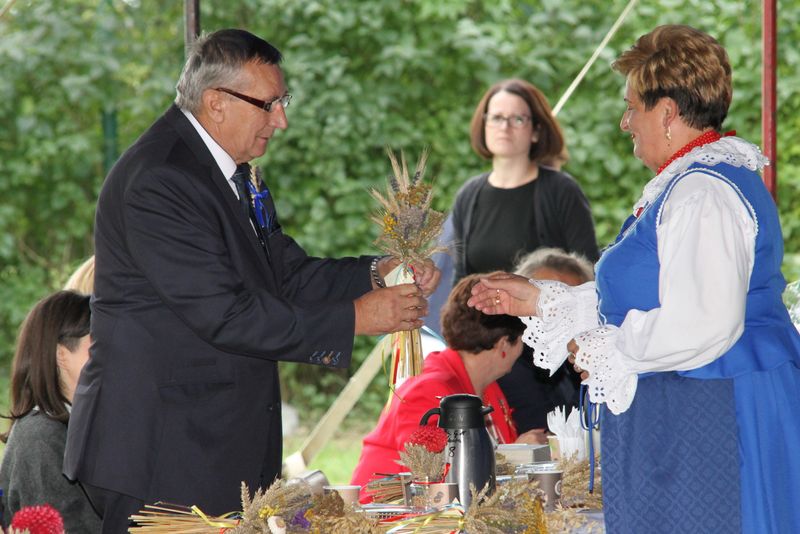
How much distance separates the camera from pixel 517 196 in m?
5.09

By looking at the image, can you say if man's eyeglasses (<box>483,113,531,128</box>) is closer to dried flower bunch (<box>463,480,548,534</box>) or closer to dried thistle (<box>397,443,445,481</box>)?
dried thistle (<box>397,443,445,481</box>)

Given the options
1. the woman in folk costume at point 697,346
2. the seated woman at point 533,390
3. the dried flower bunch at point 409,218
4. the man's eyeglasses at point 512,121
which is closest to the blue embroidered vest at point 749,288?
the woman in folk costume at point 697,346

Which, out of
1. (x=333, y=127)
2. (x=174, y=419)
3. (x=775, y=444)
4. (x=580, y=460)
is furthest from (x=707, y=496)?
(x=333, y=127)

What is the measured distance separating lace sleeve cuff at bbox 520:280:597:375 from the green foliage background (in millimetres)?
5134

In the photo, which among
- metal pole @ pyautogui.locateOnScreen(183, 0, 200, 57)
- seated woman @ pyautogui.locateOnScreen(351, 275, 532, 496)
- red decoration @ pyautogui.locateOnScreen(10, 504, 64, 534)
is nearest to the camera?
red decoration @ pyautogui.locateOnScreen(10, 504, 64, 534)

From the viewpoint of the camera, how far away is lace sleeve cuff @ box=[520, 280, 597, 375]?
8.38 ft

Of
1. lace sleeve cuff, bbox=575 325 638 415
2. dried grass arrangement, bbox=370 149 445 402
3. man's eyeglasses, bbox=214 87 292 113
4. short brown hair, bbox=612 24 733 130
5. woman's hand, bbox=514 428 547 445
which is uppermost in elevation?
man's eyeglasses, bbox=214 87 292 113

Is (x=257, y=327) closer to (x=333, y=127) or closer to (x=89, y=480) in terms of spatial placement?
(x=89, y=480)

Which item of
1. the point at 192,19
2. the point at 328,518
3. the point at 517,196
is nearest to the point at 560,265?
the point at 517,196

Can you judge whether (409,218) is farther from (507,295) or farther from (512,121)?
(512,121)

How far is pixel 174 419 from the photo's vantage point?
271 cm

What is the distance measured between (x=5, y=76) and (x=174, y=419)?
5.50 meters

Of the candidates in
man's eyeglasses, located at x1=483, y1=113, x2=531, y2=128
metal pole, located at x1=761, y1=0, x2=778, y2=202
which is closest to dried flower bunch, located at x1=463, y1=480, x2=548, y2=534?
metal pole, located at x1=761, y1=0, x2=778, y2=202

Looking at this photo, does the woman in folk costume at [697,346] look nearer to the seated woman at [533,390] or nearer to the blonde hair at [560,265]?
the blonde hair at [560,265]
